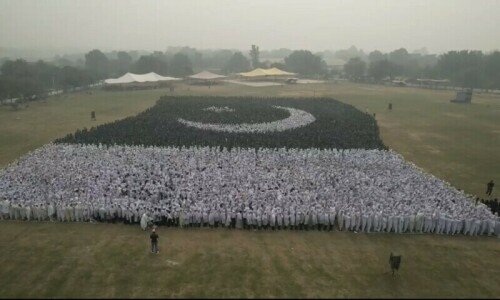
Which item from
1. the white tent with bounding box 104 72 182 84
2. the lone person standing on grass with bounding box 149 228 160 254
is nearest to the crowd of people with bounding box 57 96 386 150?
the lone person standing on grass with bounding box 149 228 160 254

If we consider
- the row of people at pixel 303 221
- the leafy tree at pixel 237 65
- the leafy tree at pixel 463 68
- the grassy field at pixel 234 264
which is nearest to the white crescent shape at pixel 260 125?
the row of people at pixel 303 221

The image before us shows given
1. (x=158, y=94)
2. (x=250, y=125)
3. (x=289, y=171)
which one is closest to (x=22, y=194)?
(x=289, y=171)

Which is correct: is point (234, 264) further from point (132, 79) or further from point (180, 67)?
point (180, 67)

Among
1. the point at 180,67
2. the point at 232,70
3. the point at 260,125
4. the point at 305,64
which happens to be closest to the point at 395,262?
the point at 260,125

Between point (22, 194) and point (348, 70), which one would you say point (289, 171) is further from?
point (348, 70)

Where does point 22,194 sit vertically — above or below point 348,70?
below

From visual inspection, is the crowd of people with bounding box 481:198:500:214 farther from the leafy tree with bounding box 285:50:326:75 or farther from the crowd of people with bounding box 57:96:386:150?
the leafy tree with bounding box 285:50:326:75

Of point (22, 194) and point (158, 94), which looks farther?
point (158, 94)
